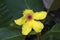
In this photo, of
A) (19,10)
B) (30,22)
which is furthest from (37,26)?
(19,10)

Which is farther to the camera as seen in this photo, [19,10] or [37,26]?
[19,10]

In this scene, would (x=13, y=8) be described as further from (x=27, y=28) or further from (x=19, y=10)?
(x=27, y=28)

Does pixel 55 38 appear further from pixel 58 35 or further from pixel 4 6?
pixel 4 6

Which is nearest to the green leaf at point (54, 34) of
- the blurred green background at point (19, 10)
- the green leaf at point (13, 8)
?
the blurred green background at point (19, 10)

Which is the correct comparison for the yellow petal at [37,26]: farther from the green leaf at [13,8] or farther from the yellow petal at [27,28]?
the green leaf at [13,8]

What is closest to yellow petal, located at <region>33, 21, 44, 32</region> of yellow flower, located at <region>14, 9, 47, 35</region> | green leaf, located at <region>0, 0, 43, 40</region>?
yellow flower, located at <region>14, 9, 47, 35</region>

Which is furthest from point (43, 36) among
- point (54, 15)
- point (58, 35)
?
point (54, 15)

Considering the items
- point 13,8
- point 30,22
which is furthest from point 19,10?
point 30,22

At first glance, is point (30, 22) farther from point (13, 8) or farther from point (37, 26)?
point (13, 8)
